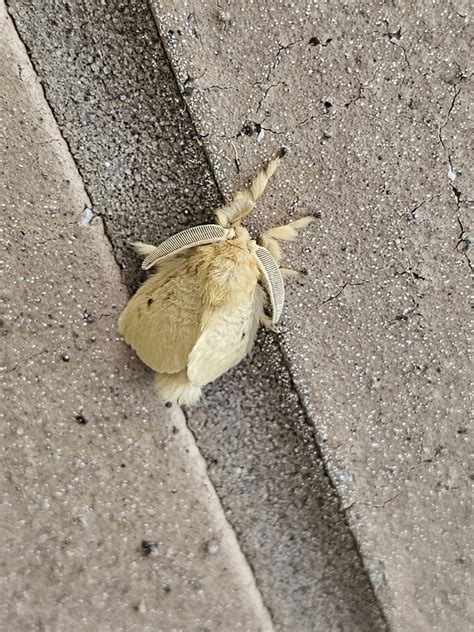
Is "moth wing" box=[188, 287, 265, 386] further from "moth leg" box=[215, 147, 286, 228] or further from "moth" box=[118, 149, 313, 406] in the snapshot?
"moth leg" box=[215, 147, 286, 228]

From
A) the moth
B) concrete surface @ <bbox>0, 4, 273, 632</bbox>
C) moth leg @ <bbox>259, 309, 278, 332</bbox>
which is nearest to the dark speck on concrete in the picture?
concrete surface @ <bbox>0, 4, 273, 632</bbox>

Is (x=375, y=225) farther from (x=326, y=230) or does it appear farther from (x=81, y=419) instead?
(x=81, y=419)

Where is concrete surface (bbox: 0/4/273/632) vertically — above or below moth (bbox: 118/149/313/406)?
below

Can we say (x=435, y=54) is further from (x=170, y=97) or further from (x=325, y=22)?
(x=170, y=97)

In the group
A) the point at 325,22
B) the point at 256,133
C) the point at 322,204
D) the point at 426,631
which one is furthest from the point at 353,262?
the point at 426,631

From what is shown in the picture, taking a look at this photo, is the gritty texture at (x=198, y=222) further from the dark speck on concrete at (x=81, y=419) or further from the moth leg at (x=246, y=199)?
the dark speck on concrete at (x=81, y=419)

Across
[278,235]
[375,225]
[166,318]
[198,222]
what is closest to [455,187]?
[375,225]

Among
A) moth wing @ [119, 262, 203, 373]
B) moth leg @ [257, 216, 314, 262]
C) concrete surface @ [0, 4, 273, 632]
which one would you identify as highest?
moth leg @ [257, 216, 314, 262]
